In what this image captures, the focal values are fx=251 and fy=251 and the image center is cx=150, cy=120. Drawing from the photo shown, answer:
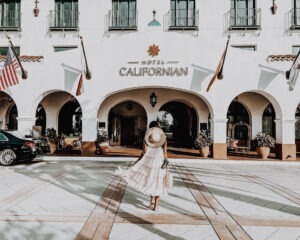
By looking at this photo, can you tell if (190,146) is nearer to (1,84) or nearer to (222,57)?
(222,57)

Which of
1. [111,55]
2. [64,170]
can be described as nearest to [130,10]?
[111,55]

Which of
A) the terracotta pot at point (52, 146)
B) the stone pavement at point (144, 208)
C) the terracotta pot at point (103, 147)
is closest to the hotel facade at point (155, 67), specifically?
the terracotta pot at point (103, 147)

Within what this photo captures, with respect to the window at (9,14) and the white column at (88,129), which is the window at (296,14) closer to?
the white column at (88,129)

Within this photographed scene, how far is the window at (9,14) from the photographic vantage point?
16.4 metres

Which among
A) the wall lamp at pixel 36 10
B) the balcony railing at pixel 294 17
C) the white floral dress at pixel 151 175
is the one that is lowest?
the white floral dress at pixel 151 175

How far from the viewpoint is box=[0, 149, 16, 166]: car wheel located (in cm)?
1054

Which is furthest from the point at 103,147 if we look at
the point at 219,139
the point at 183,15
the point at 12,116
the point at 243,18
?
the point at 243,18

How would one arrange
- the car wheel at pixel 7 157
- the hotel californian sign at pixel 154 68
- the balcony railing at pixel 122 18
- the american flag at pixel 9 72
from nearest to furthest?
1. the car wheel at pixel 7 157
2. the american flag at pixel 9 72
3. the hotel californian sign at pixel 154 68
4. the balcony railing at pixel 122 18

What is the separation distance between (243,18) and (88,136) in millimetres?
11971

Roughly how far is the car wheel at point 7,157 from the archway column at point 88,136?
334 centimetres

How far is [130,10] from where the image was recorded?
640 inches

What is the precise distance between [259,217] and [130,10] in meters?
14.9

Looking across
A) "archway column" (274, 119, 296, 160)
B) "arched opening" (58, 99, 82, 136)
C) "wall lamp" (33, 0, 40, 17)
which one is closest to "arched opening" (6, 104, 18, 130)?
"arched opening" (58, 99, 82, 136)

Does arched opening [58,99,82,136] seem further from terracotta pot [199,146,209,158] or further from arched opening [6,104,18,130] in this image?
terracotta pot [199,146,209,158]
